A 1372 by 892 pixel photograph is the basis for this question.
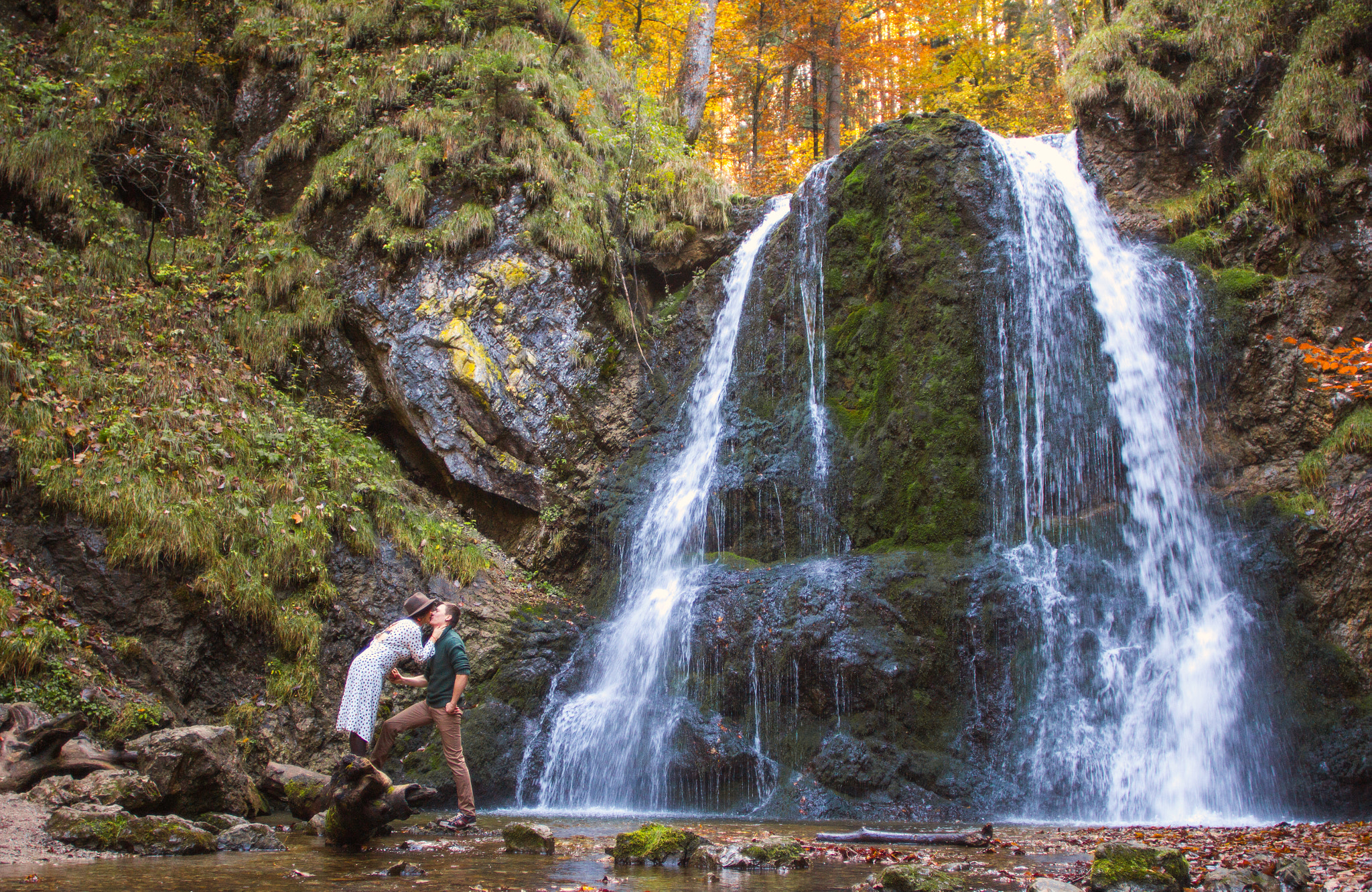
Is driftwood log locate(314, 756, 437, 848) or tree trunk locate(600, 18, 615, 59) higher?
tree trunk locate(600, 18, 615, 59)

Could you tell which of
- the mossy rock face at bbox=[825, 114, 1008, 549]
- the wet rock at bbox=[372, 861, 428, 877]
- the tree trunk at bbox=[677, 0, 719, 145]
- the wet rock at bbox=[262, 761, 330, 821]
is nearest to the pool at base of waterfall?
the wet rock at bbox=[372, 861, 428, 877]

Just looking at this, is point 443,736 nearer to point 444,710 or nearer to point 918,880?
point 444,710

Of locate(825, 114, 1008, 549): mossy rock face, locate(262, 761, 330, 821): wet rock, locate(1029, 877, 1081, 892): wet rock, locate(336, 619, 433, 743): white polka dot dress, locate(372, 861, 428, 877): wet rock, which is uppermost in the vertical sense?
locate(825, 114, 1008, 549): mossy rock face

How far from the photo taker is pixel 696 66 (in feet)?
51.1

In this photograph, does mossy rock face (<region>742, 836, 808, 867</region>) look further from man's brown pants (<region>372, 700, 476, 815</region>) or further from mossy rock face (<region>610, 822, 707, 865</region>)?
man's brown pants (<region>372, 700, 476, 815</region>)

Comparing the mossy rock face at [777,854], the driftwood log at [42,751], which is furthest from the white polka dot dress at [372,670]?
the mossy rock face at [777,854]

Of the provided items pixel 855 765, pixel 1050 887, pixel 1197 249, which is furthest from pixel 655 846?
pixel 1197 249

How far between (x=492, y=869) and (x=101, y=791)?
2.65 meters

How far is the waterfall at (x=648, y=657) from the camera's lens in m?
8.04

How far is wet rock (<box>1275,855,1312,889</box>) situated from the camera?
3.71 m

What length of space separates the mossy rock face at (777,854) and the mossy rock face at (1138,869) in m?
1.41

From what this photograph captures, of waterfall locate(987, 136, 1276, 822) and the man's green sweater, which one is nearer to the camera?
the man's green sweater

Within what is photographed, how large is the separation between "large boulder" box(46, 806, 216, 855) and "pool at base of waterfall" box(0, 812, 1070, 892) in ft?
0.56

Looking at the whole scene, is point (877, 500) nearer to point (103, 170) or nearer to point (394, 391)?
point (394, 391)
